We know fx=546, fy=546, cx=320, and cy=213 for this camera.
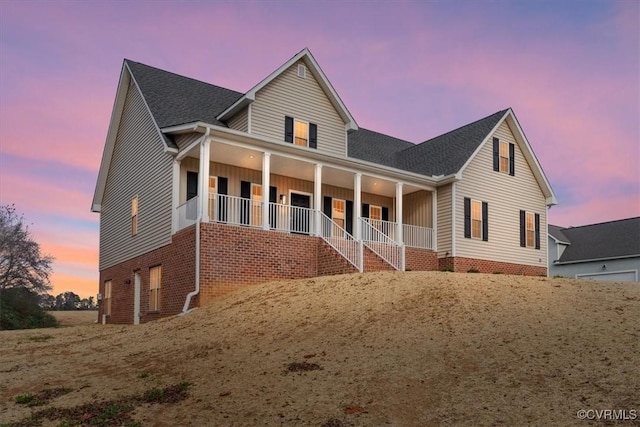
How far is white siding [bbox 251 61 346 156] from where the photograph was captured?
19.5m

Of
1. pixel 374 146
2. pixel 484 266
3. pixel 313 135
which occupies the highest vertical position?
pixel 374 146

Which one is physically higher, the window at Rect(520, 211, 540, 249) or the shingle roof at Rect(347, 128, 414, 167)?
the shingle roof at Rect(347, 128, 414, 167)

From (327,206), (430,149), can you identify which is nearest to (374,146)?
(430,149)

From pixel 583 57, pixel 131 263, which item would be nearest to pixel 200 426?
pixel 131 263

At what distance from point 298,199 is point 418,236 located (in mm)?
5263

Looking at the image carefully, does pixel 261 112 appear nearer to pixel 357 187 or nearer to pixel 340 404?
pixel 357 187

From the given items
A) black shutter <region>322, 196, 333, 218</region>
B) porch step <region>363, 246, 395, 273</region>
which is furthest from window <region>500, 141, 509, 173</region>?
porch step <region>363, 246, 395, 273</region>

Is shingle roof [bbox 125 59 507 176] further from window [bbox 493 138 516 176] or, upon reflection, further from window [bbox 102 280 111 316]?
window [bbox 102 280 111 316]

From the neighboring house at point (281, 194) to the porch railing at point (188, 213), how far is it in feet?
0.20

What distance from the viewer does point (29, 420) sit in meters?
7.11

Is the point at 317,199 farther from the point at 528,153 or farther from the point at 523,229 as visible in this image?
the point at 528,153

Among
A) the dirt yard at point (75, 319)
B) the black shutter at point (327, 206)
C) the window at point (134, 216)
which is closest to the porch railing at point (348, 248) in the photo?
the black shutter at point (327, 206)

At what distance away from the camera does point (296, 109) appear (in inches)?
806

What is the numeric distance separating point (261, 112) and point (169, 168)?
12.6 feet
